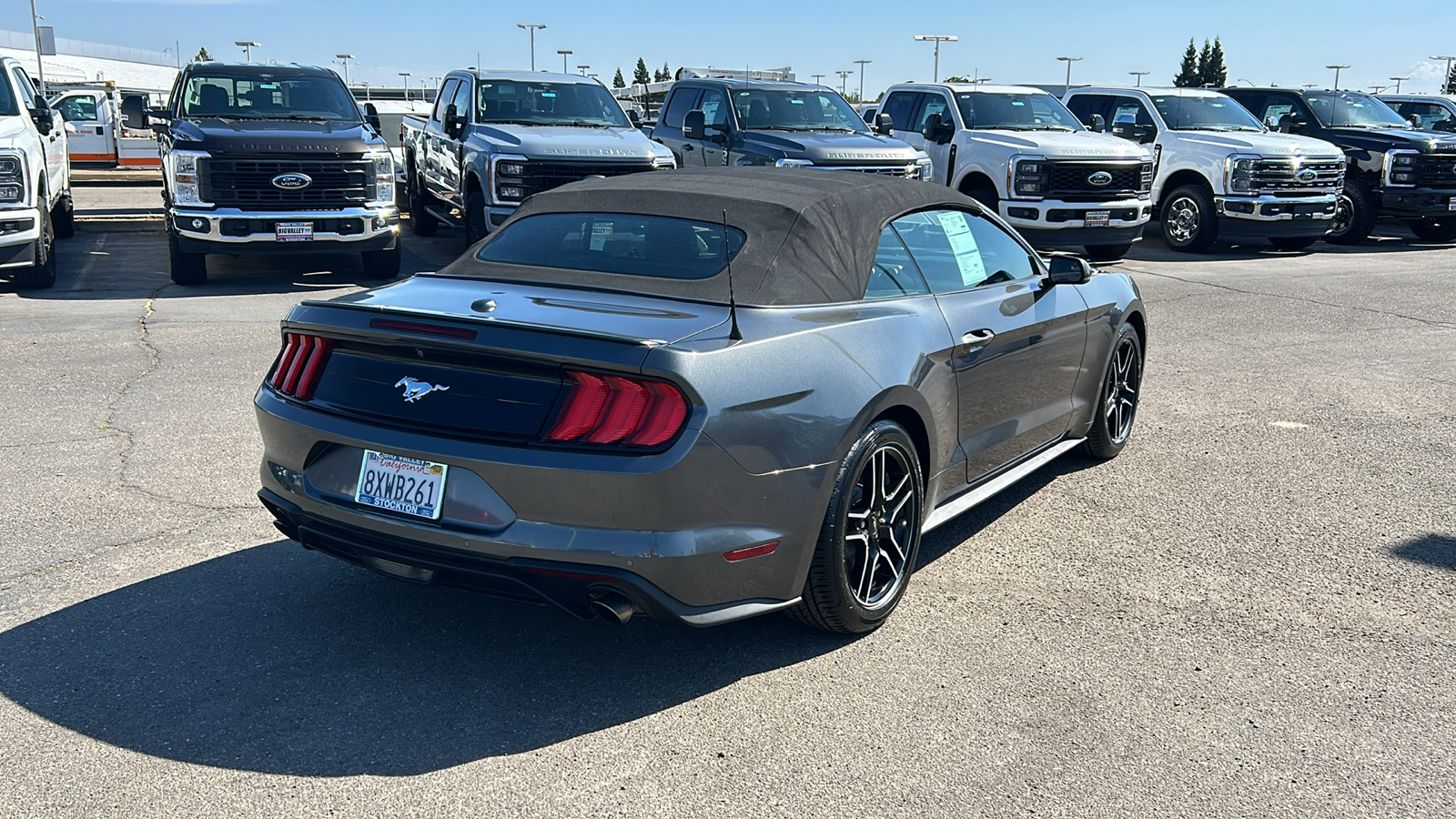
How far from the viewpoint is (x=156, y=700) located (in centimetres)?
368

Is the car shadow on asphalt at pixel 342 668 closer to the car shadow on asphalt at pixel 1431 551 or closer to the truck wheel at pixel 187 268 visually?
the car shadow on asphalt at pixel 1431 551

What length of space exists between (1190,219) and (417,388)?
51.9ft

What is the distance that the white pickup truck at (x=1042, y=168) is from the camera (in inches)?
595

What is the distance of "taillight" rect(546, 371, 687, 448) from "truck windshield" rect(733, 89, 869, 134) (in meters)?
11.9

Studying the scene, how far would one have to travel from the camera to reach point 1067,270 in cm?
551

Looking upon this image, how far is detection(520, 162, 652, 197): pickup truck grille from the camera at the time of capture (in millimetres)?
12594

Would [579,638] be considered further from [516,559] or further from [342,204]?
[342,204]

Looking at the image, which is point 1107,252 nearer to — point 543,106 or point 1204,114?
point 1204,114

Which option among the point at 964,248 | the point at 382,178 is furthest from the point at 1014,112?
the point at 964,248

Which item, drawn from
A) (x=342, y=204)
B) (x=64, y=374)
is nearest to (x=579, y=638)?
(x=64, y=374)

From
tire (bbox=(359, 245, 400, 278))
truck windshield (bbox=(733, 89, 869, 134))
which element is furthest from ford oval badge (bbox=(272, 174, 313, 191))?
truck windshield (bbox=(733, 89, 869, 134))

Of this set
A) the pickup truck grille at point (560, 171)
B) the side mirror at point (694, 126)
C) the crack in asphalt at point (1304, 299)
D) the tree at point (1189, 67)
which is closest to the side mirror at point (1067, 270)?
the crack in asphalt at point (1304, 299)

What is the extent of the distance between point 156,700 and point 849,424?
221cm

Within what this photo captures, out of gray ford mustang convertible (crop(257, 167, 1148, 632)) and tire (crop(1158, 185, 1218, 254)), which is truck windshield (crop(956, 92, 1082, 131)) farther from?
gray ford mustang convertible (crop(257, 167, 1148, 632))
